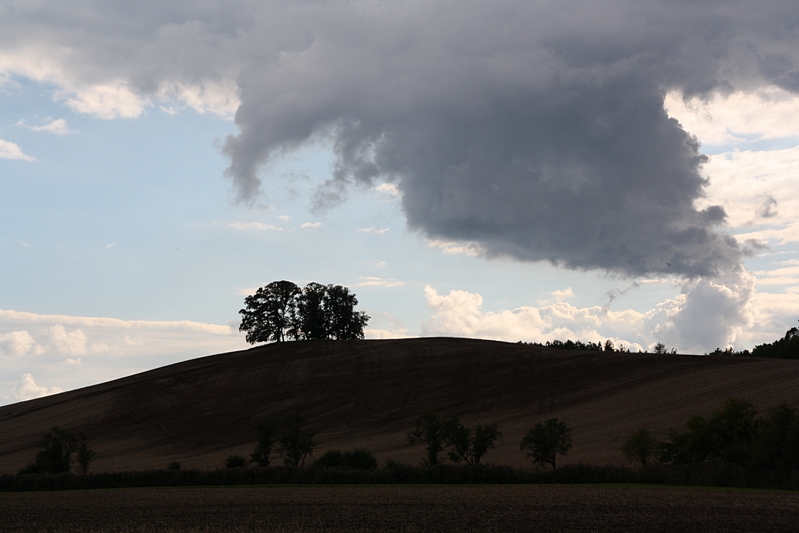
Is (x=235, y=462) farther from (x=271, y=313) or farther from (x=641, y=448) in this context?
(x=271, y=313)

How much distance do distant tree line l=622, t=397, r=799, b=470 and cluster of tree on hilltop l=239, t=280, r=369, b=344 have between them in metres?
87.9

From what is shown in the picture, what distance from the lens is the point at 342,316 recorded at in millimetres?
133000

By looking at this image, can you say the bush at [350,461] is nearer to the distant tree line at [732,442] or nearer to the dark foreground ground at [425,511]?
the dark foreground ground at [425,511]

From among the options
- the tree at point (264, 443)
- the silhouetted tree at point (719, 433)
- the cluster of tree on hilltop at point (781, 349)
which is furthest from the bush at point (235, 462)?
the cluster of tree on hilltop at point (781, 349)

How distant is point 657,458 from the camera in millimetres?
46562

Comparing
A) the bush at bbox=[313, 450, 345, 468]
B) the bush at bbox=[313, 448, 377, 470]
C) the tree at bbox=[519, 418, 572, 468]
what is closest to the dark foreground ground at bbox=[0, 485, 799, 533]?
the tree at bbox=[519, 418, 572, 468]

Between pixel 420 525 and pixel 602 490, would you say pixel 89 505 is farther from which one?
pixel 602 490

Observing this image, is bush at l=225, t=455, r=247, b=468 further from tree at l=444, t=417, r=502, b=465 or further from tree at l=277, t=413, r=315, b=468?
tree at l=444, t=417, r=502, b=465

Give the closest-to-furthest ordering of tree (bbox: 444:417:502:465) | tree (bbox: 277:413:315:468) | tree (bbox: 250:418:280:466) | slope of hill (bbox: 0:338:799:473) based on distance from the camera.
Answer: tree (bbox: 444:417:502:465) < tree (bbox: 277:413:315:468) < tree (bbox: 250:418:280:466) < slope of hill (bbox: 0:338:799:473)

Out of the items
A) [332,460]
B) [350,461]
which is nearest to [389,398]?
[332,460]

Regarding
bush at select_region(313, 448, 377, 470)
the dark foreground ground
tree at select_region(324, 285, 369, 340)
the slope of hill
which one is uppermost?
tree at select_region(324, 285, 369, 340)

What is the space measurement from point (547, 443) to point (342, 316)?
282ft

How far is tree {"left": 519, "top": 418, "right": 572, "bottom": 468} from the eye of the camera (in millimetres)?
49406

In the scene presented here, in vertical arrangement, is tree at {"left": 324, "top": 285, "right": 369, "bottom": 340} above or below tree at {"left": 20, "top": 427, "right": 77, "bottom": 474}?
above
